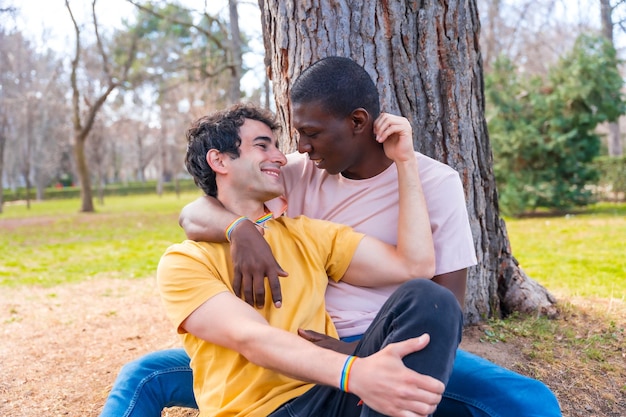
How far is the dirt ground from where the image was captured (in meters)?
3.26

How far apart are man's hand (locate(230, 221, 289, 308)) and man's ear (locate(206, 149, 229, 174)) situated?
0.43m

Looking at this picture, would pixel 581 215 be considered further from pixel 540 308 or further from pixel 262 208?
pixel 262 208

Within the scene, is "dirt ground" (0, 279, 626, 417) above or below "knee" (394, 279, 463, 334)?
below

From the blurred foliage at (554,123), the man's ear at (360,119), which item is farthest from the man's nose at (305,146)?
the blurred foliage at (554,123)

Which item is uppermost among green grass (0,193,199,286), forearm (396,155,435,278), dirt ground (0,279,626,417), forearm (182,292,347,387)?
forearm (396,155,435,278)

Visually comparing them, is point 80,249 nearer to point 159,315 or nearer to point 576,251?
point 159,315

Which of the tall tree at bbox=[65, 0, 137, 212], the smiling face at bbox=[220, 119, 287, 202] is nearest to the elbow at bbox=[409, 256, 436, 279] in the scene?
the smiling face at bbox=[220, 119, 287, 202]

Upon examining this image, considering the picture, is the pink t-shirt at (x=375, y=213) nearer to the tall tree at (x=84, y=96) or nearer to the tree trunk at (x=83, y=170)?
the tall tree at (x=84, y=96)

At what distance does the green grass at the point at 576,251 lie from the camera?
6.33 m

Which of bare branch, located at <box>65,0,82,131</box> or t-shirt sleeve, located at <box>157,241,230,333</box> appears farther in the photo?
bare branch, located at <box>65,0,82,131</box>

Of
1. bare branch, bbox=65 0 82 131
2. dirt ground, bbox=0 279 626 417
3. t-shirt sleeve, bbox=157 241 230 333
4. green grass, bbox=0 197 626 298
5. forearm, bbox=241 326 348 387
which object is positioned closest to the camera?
forearm, bbox=241 326 348 387

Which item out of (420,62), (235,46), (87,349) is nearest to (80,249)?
(235,46)

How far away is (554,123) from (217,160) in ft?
39.2

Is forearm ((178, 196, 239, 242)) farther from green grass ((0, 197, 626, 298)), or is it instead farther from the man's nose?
green grass ((0, 197, 626, 298))
